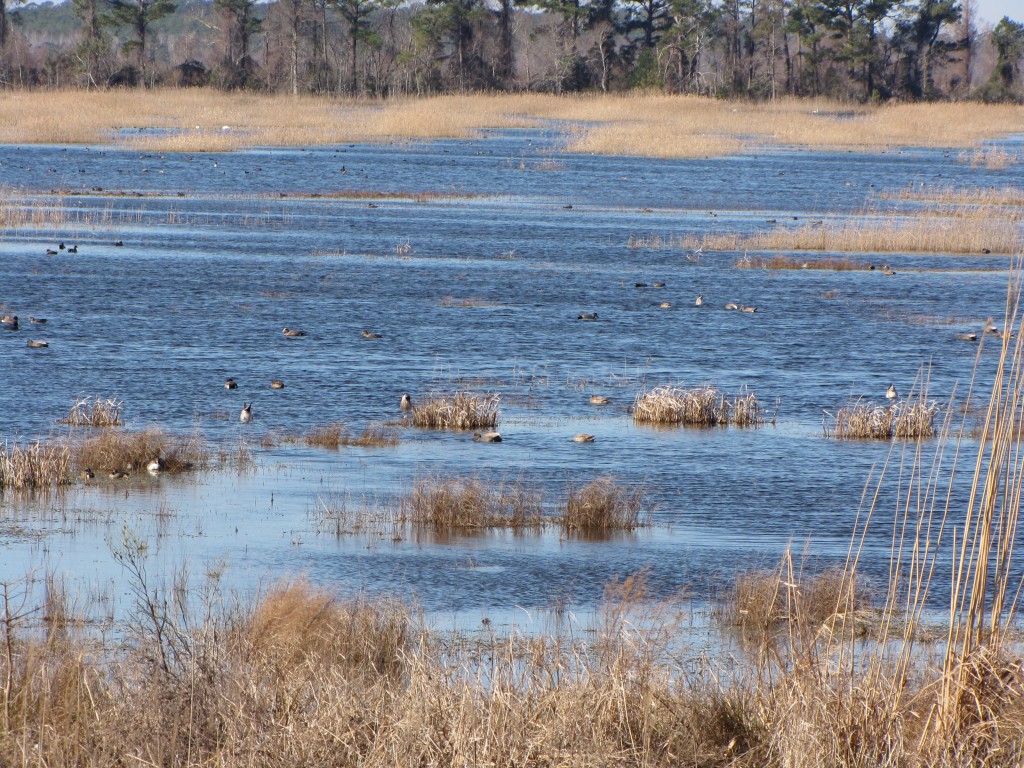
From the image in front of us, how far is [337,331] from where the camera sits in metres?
21.6

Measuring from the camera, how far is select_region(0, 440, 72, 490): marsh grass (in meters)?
12.1

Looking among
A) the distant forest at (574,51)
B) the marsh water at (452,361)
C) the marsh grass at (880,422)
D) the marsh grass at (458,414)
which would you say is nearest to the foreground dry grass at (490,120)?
the distant forest at (574,51)

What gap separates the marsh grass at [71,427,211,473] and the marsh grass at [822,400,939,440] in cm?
669

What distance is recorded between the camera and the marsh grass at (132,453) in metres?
13.1

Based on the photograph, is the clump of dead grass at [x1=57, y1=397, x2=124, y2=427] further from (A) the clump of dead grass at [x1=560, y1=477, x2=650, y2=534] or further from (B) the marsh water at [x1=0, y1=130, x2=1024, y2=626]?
(A) the clump of dead grass at [x1=560, y1=477, x2=650, y2=534]

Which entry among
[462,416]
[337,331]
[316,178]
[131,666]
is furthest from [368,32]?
[131,666]

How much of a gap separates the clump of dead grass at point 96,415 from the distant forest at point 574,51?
238 ft

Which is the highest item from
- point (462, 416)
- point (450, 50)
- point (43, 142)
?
point (450, 50)

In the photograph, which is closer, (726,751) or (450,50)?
(726,751)

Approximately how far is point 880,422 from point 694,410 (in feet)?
6.51

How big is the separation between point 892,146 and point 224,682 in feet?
204

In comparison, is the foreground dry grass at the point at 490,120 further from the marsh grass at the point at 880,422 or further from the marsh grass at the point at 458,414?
the marsh grass at the point at 880,422

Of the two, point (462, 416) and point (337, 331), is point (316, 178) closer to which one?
point (337, 331)

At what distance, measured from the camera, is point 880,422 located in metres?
15.7
